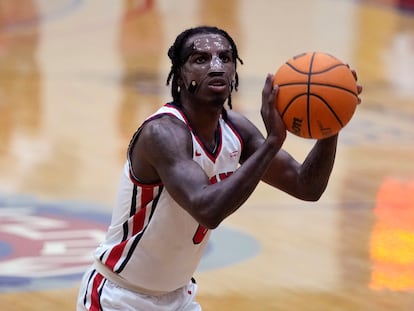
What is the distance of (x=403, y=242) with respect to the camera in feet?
28.8

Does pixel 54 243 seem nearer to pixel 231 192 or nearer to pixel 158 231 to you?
pixel 158 231

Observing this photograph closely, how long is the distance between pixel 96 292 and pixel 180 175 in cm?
76

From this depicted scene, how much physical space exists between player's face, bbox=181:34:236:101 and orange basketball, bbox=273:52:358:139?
21 centimetres

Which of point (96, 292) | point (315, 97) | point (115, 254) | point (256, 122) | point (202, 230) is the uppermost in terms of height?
point (315, 97)

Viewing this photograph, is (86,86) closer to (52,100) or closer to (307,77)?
(52,100)

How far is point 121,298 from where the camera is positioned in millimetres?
4621

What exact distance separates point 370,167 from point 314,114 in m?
7.08


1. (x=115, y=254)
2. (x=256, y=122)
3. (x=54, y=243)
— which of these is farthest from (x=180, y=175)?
(x=256, y=122)

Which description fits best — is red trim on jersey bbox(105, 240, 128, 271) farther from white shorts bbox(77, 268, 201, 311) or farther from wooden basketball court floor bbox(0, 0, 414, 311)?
wooden basketball court floor bbox(0, 0, 414, 311)

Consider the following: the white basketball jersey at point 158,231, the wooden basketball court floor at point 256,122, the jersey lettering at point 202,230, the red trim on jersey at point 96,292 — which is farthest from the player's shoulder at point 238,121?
the wooden basketball court floor at point 256,122

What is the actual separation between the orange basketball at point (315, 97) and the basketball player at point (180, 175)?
0.06m

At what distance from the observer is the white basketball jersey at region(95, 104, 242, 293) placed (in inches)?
179

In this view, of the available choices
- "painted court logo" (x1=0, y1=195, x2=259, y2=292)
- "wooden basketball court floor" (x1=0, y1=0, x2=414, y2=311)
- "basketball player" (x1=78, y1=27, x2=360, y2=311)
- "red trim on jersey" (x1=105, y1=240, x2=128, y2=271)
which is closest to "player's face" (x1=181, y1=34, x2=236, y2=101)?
"basketball player" (x1=78, y1=27, x2=360, y2=311)

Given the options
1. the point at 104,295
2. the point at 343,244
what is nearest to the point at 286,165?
the point at 104,295
